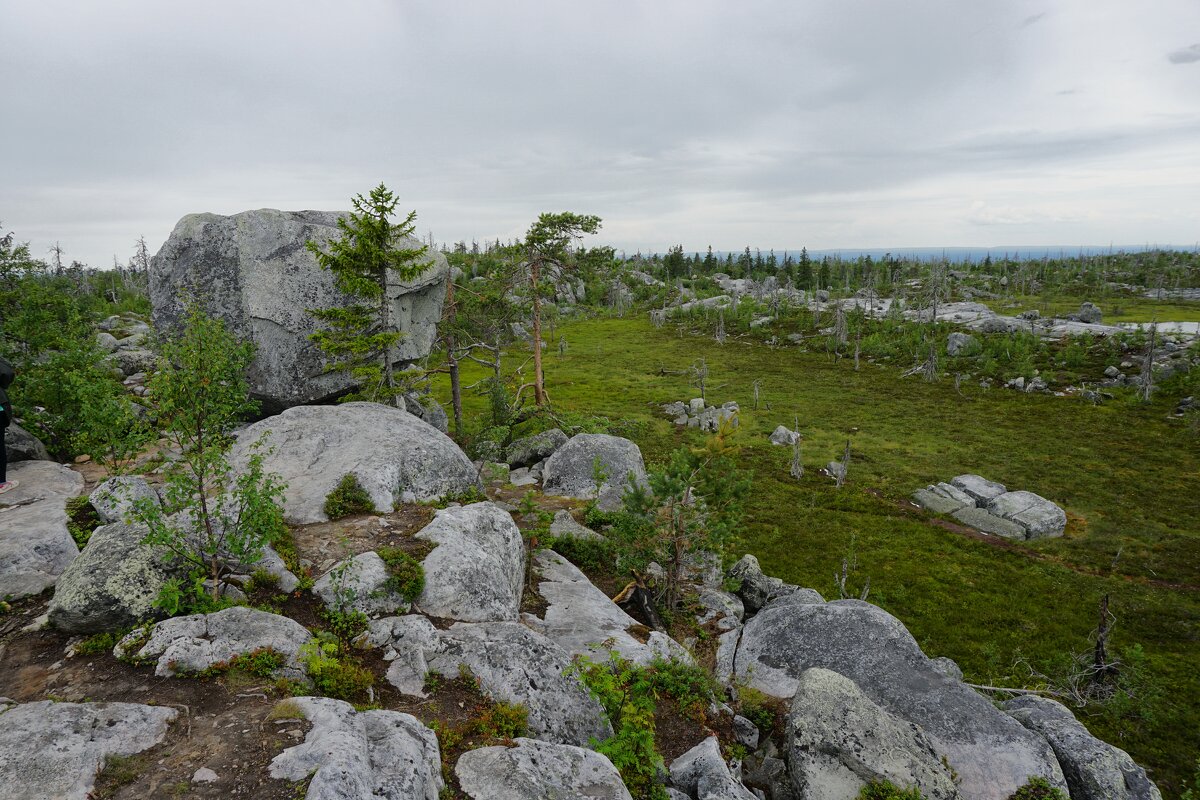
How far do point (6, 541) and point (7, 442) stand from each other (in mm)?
8811

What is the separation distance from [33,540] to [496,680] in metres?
10.6

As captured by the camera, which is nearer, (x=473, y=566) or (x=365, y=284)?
(x=473, y=566)

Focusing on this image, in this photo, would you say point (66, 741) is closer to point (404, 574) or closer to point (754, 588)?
point (404, 574)

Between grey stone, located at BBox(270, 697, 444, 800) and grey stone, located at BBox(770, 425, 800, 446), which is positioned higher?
grey stone, located at BBox(270, 697, 444, 800)

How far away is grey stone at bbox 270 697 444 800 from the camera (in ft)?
21.2

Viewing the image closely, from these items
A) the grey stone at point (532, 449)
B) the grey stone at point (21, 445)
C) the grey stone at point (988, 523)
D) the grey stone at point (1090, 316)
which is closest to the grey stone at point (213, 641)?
the grey stone at point (21, 445)

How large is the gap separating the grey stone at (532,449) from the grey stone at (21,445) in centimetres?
2019

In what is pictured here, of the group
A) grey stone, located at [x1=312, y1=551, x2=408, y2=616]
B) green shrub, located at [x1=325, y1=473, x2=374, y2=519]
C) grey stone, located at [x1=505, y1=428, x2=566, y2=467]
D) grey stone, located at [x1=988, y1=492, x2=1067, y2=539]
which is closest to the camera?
grey stone, located at [x1=312, y1=551, x2=408, y2=616]

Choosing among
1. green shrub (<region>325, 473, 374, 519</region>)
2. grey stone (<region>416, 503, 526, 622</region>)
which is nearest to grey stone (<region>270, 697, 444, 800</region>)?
grey stone (<region>416, 503, 526, 622</region>)

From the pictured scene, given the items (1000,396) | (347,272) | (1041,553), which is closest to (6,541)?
(347,272)

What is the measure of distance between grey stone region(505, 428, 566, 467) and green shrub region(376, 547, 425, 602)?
830 inches

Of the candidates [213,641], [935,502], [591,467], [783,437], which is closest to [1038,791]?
[213,641]

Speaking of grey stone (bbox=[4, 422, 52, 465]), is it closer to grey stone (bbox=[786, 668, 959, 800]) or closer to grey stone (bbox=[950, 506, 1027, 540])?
grey stone (bbox=[786, 668, 959, 800])

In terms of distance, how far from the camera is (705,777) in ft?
32.5
